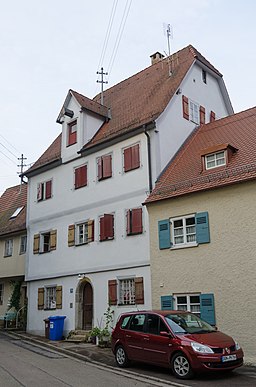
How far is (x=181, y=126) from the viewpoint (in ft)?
66.8

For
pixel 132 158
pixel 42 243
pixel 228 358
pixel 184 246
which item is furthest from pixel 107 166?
pixel 228 358

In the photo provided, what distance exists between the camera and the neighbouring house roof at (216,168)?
15.1 meters

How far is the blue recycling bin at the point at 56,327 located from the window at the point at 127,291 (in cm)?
370

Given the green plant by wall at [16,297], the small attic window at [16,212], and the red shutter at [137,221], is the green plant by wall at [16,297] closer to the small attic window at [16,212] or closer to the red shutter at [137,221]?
the small attic window at [16,212]

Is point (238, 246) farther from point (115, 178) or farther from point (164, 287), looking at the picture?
point (115, 178)

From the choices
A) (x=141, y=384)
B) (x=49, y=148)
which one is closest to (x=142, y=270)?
(x=141, y=384)

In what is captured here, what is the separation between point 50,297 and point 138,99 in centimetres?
1093

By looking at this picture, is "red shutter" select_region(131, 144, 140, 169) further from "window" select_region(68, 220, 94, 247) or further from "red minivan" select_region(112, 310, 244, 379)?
"red minivan" select_region(112, 310, 244, 379)

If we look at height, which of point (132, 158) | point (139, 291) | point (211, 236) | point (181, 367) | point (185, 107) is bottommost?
point (181, 367)

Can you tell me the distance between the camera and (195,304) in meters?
15.3

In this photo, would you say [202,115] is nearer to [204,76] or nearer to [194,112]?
[194,112]

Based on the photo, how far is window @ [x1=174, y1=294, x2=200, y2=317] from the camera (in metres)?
15.3

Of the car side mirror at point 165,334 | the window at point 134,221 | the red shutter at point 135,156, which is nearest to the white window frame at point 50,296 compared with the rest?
the window at point 134,221

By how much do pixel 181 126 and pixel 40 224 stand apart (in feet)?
30.2
